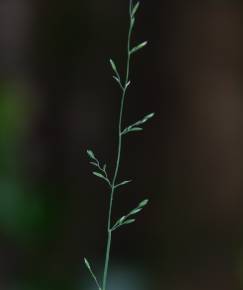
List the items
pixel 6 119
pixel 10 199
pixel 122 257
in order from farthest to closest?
pixel 122 257 < pixel 6 119 < pixel 10 199

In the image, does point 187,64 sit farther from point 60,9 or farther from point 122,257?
point 122,257

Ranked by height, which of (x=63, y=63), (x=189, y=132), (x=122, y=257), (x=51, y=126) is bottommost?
(x=122, y=257)

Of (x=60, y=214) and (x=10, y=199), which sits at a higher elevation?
(x=10, y=199)

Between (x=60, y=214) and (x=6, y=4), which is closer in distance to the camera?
(x=60, y=214)

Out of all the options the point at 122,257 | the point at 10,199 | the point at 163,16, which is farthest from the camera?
the point at 163,16

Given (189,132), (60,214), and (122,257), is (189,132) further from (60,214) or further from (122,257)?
(60,214)

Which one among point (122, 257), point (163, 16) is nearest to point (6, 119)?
point (122, 257)
